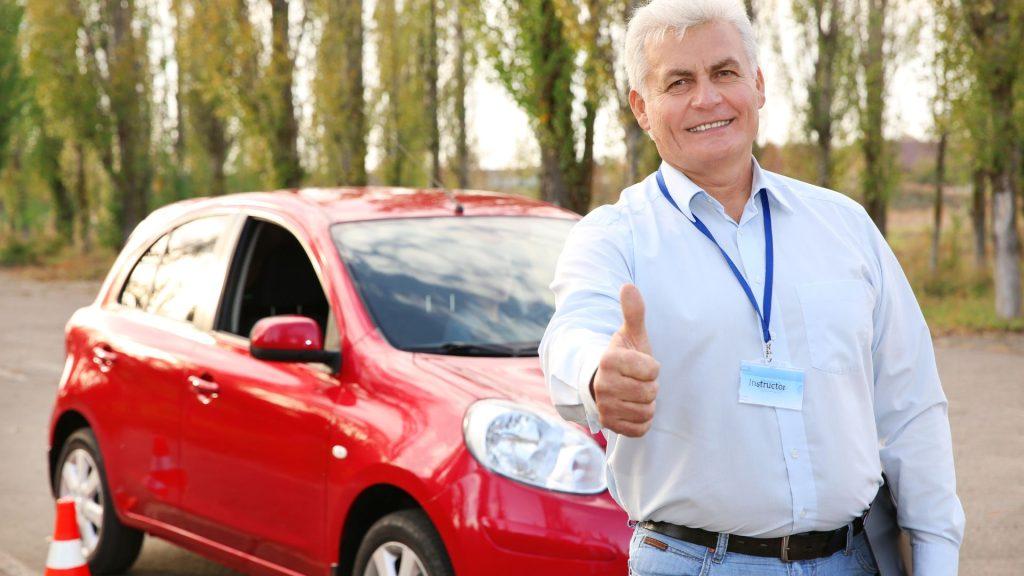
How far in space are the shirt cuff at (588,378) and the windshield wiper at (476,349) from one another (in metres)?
2.72

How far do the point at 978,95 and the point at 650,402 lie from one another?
17.4 metres

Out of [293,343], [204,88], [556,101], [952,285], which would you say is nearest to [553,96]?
[556,101]

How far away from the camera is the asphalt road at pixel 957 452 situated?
663cm

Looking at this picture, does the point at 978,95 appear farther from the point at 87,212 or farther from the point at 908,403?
the point at 87,212

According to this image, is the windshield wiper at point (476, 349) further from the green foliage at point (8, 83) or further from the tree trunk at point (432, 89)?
the green foliage at point (8, 83)

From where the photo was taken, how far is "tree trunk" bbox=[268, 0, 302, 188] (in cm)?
2530

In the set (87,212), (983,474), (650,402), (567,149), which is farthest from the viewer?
(87,212)

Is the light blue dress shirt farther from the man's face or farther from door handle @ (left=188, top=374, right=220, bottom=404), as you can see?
door handle @ (left=188, top=374, right=220, bottom=404)

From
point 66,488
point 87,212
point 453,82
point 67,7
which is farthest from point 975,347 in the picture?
point 87,212

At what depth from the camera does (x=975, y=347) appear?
15523 millimetres

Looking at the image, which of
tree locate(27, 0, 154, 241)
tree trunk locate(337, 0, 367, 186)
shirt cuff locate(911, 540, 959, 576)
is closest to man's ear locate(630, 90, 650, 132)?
shirt cuff locate(911, 540, 959, 576)

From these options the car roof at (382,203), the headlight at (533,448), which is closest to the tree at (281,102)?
the car roof at (382,203)

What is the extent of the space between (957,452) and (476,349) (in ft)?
16.2

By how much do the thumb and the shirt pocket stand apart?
510 millimetres
